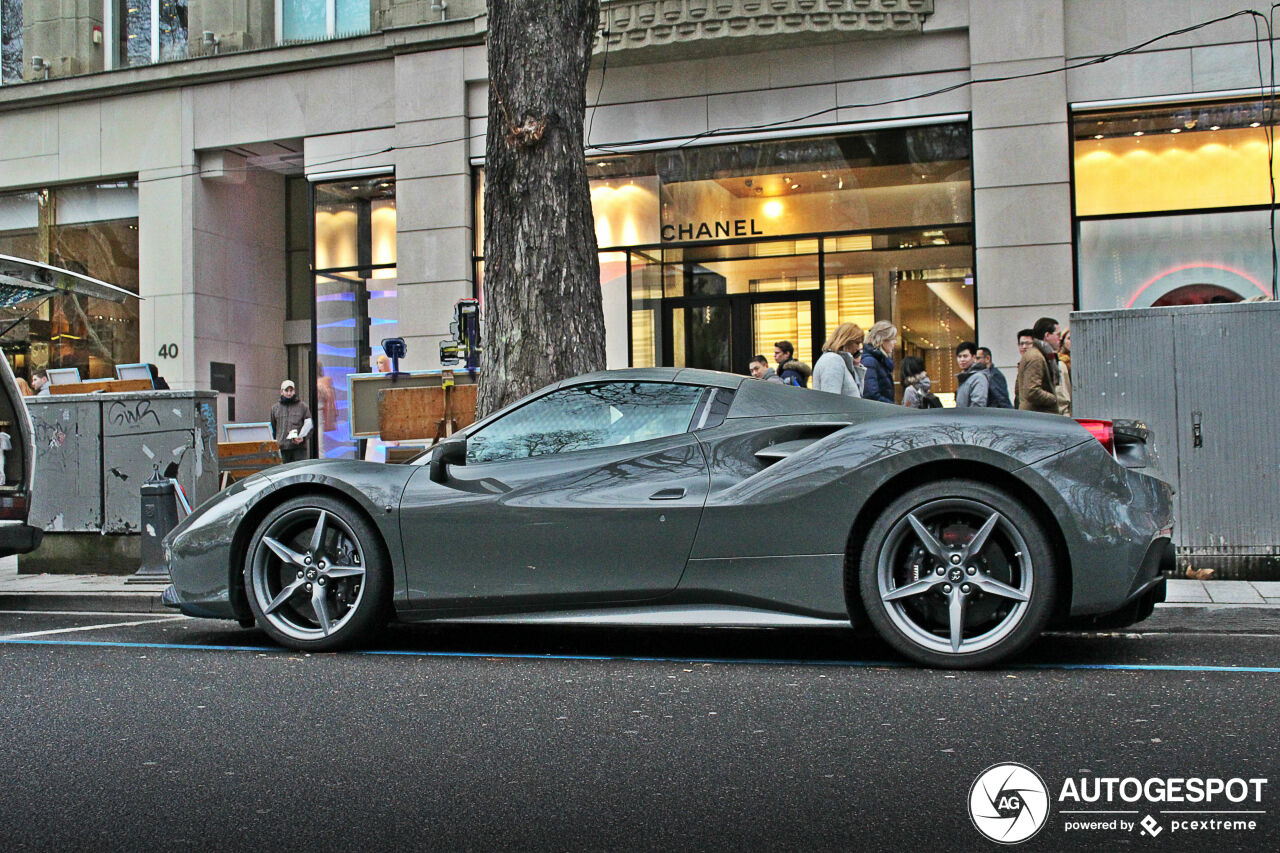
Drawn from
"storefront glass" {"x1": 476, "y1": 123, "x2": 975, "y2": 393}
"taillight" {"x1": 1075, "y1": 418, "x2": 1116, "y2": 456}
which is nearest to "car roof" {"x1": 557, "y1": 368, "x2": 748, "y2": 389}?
"taillight" {"x1": 1075, "y1": 418, "x2": 1116, "y2": 456}

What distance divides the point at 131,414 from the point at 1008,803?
888cm

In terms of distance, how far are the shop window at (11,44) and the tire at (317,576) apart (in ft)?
55.6

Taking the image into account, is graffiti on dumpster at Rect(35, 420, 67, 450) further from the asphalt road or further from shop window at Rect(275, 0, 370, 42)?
shop window at Rect(275, 0, 370, 42)

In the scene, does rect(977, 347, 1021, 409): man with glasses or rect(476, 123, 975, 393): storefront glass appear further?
rect(476, 123, 975, 393): storefront glass

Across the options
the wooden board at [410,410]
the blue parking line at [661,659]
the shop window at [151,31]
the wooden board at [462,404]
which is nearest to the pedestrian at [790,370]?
the wooden board at [462,404]

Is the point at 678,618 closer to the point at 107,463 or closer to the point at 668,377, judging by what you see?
the point at 668,377

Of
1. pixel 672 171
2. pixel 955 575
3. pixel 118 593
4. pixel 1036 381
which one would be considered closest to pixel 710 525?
pixel 955 575

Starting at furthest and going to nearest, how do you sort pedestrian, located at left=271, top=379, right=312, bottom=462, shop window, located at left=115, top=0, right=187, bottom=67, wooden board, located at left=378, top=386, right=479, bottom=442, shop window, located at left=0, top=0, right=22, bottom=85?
shop window, located at left=0, top=0, right=22, bottom=85
shop window, located at left=115, top=0, right=187, bottom=67
pedestrian, located at left=271, top=379, right=312, bottom=462
wooden board, located at left=378, top=386, right=479, bottom=442

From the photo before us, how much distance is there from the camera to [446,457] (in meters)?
5.25

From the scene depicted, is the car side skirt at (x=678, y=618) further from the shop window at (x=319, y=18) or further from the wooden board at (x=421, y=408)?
the shop window at (x=319, y=18)

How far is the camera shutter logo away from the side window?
235 centimetres

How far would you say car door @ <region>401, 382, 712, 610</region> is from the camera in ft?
16.4

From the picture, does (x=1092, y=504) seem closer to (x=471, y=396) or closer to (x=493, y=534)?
(x=493, y=534)

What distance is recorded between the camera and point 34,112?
18.4m
